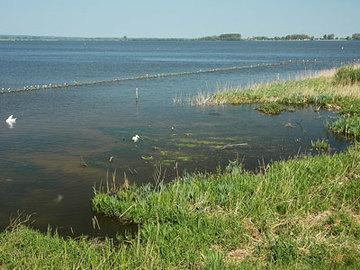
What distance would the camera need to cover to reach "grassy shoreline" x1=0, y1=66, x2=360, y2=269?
24.0ft

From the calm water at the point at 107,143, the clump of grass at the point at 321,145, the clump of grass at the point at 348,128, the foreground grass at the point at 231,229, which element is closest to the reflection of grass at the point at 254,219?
the foreground grass at the point at 231,229

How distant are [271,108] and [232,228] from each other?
18.6 meters

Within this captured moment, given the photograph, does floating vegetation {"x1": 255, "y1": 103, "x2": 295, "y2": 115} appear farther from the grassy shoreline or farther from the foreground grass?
the foreground grass

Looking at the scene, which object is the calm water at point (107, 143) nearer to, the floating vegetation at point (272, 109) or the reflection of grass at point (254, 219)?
the floating vegetation at point (272, 109)

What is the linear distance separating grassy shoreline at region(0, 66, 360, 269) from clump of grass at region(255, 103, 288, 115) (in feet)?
44.1

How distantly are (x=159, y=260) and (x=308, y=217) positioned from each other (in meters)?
4.11

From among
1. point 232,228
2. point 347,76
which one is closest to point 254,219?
point 232,228

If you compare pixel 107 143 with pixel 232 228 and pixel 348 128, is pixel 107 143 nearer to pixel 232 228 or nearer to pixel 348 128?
pixel 232 228

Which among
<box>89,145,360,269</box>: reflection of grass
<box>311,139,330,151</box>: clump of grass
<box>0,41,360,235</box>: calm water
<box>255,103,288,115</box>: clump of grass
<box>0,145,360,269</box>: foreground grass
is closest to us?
<box>0,145,360,269</box>: foreground grass

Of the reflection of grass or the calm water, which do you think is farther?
the calm water

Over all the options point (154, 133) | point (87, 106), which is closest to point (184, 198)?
point (154, 133)

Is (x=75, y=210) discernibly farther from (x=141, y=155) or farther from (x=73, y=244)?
(x=141, y=155)

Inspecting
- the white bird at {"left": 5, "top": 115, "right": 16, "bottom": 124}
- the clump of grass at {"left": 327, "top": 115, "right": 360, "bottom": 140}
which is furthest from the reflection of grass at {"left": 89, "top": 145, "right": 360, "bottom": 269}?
the white bird at {"left": 5, "top": 115, "right": 16, "bottom": 124}

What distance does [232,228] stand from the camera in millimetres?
8742
